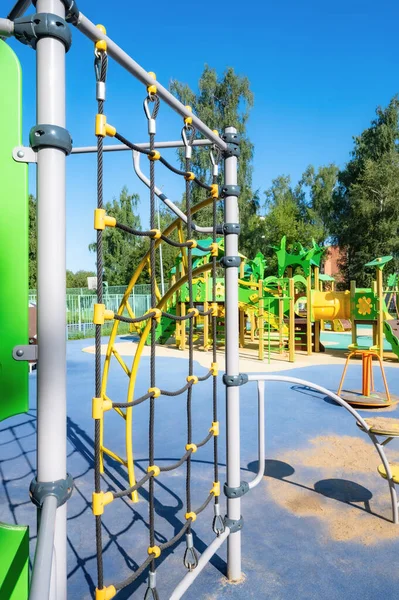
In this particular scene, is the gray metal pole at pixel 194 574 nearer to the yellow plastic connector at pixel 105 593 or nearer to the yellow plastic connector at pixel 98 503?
the yellow plastic connector at pixel 105 593

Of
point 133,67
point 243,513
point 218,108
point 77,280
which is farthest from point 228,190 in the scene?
point 77,280

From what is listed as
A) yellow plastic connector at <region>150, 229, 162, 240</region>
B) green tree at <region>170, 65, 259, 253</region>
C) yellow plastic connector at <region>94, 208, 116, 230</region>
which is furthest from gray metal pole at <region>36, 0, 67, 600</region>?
green tree at <region>170, 65, 259, 253</region>

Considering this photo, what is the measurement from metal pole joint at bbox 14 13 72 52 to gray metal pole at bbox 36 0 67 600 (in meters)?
0.01

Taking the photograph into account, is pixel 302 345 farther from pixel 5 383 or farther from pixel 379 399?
pixel 5 383

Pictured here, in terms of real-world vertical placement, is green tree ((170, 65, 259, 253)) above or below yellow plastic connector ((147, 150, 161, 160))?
above

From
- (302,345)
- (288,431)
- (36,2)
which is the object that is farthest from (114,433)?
(302,345)

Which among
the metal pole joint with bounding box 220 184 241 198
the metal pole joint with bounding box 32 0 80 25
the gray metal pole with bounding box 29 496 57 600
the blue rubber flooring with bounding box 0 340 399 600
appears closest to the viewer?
the gray metal pole with bounding box 29 496 57 600

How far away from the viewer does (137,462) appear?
3.78 m

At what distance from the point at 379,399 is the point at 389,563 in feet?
11.1

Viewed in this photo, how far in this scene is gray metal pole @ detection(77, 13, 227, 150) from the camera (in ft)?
4.56

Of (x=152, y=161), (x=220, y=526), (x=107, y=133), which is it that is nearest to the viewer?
(x=107, y=133)

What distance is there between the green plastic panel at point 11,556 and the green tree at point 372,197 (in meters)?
26.0

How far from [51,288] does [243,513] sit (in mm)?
2357

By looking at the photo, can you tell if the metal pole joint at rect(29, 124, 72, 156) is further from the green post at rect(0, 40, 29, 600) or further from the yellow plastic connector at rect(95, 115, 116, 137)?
the yellow plastic connector at rect(95, 115, 116, 137)
